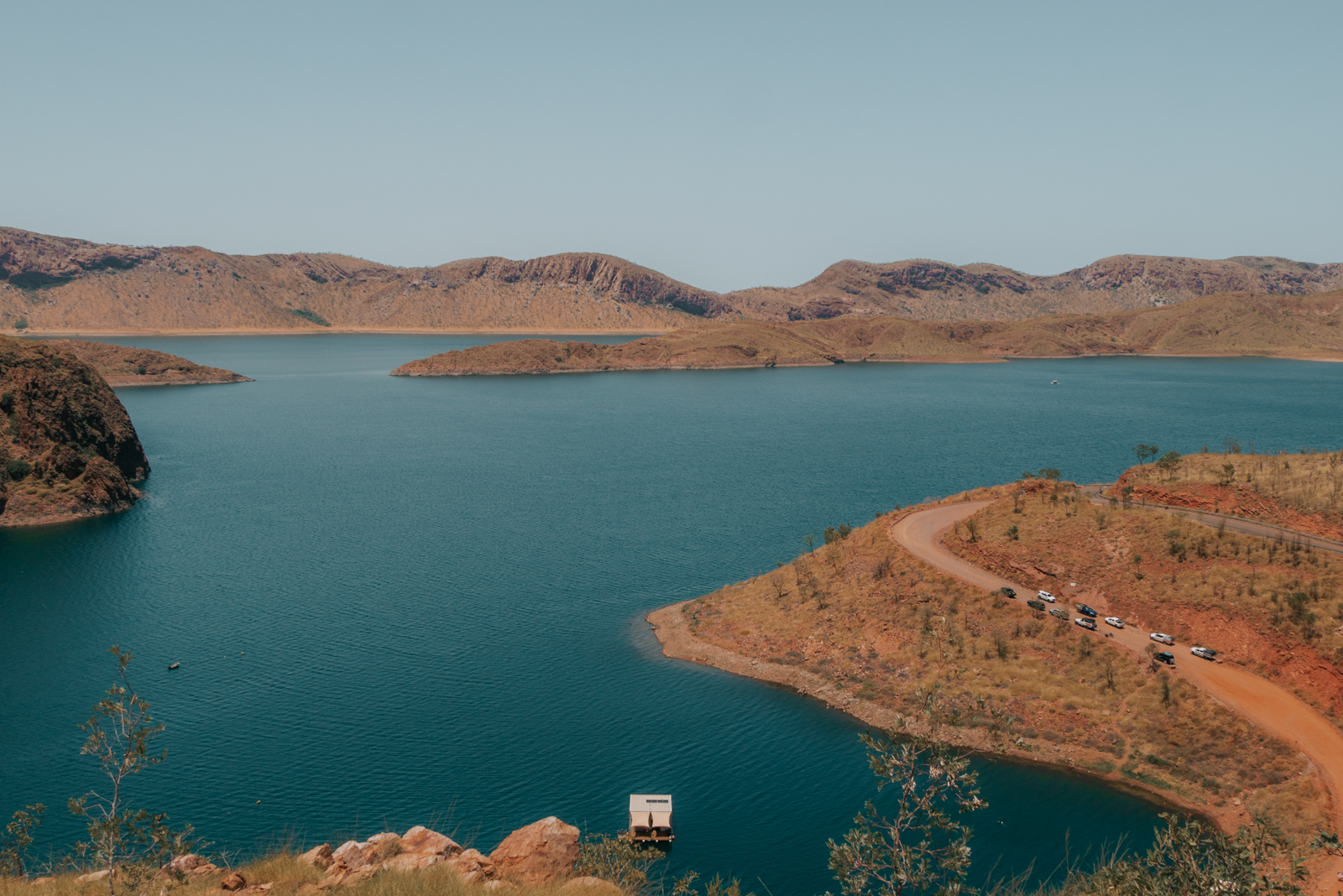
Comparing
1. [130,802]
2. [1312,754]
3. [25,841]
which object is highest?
[25,841]

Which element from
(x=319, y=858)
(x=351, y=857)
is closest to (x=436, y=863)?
(x=351, y=857)

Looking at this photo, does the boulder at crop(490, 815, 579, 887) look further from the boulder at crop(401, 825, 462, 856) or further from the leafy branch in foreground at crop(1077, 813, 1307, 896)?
the leafy branch in foreground at crop(1077, 813, 1307, 896)

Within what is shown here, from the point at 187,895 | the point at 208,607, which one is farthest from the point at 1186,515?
the point at 208,607

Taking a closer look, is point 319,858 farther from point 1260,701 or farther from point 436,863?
point 1260,701

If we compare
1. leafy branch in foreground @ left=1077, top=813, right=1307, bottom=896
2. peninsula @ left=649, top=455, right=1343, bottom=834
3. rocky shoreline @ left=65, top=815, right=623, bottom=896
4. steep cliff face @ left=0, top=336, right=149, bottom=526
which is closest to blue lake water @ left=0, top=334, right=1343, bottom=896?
peninsula @ left=649, top=455, right=1343, bottom=834

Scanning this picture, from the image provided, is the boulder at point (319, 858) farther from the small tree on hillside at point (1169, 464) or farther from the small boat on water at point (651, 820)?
the small tree on hillside at point (1169, 464)

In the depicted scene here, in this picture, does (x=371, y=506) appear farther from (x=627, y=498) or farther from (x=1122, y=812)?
(x=1122, y=812)
